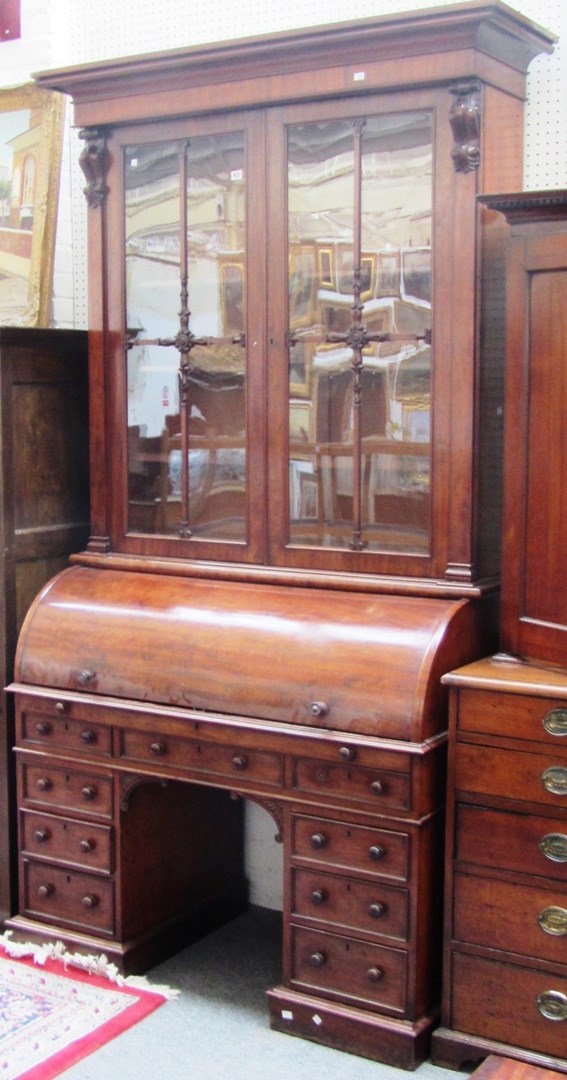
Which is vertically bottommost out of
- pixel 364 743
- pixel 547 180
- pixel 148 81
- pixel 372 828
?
pixel 372 828

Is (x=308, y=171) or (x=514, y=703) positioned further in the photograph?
(x=308, y=171)

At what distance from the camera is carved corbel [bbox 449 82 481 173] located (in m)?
3.04

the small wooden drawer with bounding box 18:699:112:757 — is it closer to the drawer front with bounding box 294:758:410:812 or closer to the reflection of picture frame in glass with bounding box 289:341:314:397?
the drawer front with bounding box 294:758:410:812

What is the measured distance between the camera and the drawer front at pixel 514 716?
2.88 m

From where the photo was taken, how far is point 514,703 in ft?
9.63

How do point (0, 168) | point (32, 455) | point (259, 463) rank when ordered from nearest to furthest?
point (259, 463) → point (32, 455) → point (0, 168)

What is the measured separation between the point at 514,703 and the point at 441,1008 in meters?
0.80

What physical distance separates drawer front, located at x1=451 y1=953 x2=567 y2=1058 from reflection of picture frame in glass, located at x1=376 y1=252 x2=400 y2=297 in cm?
163

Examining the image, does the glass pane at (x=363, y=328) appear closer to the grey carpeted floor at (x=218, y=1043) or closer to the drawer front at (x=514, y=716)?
the drawer front at (x=514, y=716)

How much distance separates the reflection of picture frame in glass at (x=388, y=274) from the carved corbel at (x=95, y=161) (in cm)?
A: 93

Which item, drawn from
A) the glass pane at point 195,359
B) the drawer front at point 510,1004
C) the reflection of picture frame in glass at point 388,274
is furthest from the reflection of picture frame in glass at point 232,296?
the drawer front at point 510,1004

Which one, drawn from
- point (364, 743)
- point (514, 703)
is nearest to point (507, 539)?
point (514, 703)

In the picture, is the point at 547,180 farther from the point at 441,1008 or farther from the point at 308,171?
the point at 441,1008

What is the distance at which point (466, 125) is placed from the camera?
3.05 metres
